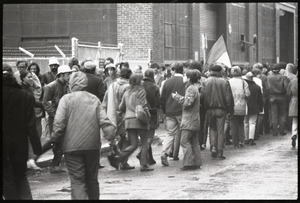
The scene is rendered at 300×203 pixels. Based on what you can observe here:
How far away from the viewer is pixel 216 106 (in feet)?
47.9

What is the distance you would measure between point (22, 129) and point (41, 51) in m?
16.2

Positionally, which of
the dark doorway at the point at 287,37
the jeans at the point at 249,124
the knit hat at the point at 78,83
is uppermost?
the dark doorway at the point at 287,37

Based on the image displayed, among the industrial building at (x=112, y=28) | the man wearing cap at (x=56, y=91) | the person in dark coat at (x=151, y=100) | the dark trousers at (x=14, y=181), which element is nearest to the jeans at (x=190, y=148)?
the person in dark coat at (x=151, y=100)

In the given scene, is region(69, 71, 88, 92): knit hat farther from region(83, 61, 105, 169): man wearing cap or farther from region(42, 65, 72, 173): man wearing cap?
region(83, 61, 105, 169): man wearing cap

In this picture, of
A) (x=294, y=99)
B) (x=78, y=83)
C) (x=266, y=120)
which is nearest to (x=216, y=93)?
(x=294, y=99)

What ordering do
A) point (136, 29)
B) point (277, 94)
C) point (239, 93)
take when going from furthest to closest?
point (136, 29)
point (277, 94)
point (239, 93)

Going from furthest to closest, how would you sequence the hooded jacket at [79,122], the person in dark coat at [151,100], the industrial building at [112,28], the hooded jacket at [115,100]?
the industrial building at [112,28], the person in dark coat at [151,100], the hooded jacket at [115,100], the hooded jacket at [79,122]

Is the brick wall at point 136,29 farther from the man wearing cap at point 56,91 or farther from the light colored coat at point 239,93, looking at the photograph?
the man wearing cap at point 56,91

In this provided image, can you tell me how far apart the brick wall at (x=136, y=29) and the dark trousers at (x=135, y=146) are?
40.8 ft

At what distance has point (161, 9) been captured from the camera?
26.0m

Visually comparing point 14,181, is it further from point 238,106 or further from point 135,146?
point 238,106

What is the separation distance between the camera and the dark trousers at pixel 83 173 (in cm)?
859

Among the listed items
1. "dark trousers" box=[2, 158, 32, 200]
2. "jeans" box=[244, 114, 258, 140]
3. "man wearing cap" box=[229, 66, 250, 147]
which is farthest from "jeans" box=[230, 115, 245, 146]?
"dark trousers" box=[2, 158, 32, 200]

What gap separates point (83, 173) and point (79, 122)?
627 mm
